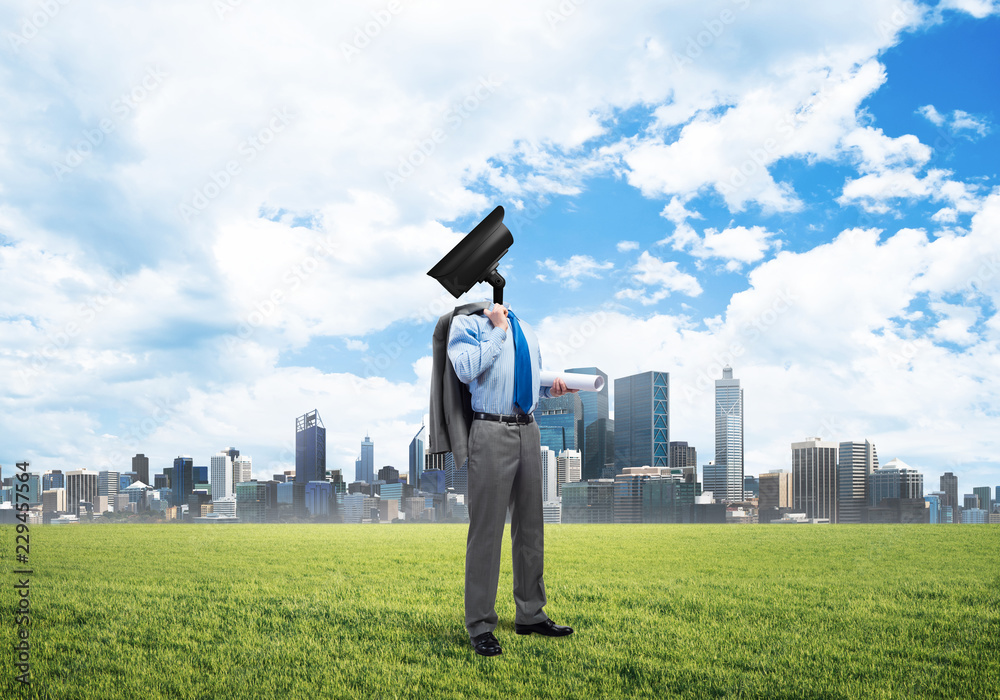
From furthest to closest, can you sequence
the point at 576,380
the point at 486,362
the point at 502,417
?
the point at 576,380 < the point at 502,417 < the point at 486,362

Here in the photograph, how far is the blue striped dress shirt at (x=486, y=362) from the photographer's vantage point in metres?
4.73

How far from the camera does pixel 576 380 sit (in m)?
5.32

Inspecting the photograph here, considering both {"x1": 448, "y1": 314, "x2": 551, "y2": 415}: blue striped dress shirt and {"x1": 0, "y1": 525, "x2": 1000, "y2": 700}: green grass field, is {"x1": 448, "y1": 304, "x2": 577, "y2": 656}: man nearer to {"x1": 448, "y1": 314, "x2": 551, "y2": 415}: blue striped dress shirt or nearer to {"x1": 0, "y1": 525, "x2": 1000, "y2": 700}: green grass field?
{"x1": 448, "y1": 314, "x2": 551, "y2": 415}: blue striped dress shirt

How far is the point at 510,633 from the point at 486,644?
51 centimetres

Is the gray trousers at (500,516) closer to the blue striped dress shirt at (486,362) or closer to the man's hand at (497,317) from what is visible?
the blue striped dress shirt at (486,362)

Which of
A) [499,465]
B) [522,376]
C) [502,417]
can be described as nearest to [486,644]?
[499,465]

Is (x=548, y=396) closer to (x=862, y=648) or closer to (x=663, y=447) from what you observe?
(x=862, y=648)

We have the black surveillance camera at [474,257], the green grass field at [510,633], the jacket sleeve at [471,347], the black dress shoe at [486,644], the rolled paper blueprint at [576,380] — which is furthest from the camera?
the rolled paper blueprint at [576,380]

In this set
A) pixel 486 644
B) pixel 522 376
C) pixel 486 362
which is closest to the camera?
pixel 486 644

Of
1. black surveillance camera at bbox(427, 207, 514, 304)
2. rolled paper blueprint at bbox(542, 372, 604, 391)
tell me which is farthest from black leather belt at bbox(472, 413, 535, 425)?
black surveillance camera at bbox(427, 207, 514, 304)

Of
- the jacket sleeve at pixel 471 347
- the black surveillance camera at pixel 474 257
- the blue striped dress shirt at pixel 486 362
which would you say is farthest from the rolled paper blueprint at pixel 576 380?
the black surveillance camera at pixel 474 257

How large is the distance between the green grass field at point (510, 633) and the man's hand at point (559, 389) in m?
1.82

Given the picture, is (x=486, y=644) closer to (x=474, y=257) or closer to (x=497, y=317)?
(x=497, y=317)

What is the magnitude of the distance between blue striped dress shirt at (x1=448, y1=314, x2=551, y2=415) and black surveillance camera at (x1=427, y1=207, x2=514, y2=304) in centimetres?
27
